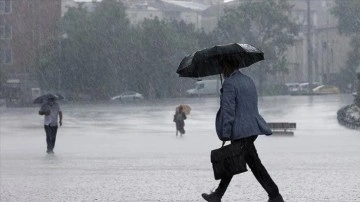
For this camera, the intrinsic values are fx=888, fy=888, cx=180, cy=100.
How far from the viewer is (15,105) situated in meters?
73.3

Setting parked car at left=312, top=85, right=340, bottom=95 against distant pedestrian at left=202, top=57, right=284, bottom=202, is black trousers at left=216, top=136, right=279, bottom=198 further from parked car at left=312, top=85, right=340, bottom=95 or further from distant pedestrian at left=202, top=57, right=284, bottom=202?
parked car at left=312, top=85, right=340, bottom=95

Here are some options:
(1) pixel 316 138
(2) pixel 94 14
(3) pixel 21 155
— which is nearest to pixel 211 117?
(1) pixel 316 138

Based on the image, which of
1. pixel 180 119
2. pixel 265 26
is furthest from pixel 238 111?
pixel 265 26

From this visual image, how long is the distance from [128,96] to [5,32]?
1600 centimetres

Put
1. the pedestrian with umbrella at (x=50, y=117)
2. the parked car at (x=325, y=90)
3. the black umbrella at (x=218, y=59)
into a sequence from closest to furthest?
the black umbrella at (x=218, y=59), the pedestrian with umbrella at (x=50, y=117), the parked car at (x=325, y=90)

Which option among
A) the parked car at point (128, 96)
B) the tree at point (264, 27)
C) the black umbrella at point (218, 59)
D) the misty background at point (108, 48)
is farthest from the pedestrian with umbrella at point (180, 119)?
the tree at point (264, 27)

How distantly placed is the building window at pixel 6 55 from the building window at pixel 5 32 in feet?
4.42

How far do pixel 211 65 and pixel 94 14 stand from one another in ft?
269

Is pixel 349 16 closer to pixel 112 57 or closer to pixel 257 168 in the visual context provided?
pixel 112 57

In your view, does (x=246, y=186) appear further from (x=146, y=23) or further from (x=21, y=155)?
(x=146, y=23)

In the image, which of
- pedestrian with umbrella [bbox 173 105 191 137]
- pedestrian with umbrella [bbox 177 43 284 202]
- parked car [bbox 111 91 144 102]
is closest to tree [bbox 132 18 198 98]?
parked car [bbox 111 91 144 102]

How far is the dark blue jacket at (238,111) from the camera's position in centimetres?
872

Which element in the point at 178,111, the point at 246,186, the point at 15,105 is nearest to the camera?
the point at 246,186

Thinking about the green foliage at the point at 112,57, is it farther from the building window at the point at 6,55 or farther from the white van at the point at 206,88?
the building window at the point at 6,55
